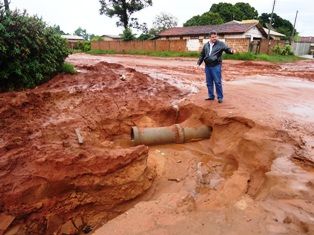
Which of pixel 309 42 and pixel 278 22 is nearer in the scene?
pixel 309 42

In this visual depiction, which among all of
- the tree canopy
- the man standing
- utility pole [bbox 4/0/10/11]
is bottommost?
the man standing

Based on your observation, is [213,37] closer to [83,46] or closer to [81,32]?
[83,46]

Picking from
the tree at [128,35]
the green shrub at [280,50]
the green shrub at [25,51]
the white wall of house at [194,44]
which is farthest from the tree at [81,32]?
the green shrub at [25,51]

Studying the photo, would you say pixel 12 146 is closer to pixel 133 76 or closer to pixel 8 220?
pixel 8 220

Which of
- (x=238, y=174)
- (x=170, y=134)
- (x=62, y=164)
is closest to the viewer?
(x=62, y=164)

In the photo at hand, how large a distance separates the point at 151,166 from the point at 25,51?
4.46 metres

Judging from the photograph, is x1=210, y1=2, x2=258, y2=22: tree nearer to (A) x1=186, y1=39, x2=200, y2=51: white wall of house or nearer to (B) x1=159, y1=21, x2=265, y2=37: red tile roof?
(B) x1=159, y1=21, x2=265, y2=37: red tile roof

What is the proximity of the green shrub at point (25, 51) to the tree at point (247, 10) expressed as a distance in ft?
146

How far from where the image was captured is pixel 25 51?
7527mm

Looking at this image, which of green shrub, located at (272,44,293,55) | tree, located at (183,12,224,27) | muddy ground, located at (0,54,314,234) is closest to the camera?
muddy ground, located at (0,54,314,234)

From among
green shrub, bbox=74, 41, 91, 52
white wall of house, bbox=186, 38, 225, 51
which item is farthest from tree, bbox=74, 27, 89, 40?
white wall of house, bbox=186, 38, 225, 51

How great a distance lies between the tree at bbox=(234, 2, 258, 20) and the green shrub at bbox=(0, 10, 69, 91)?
44579 millimetres

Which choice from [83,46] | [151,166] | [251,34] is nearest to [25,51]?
[151,166]

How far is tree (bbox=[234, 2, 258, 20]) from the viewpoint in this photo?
158 feet
